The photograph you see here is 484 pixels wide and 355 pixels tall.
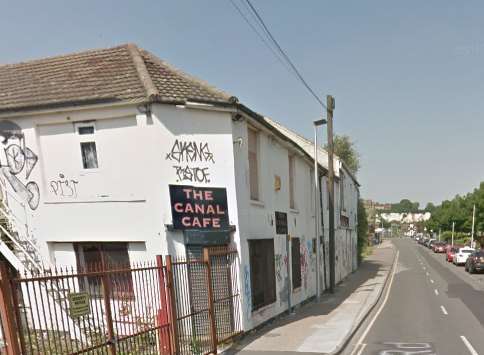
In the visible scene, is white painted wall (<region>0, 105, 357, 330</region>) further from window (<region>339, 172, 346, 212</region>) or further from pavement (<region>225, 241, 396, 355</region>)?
window (<region>339, 172, 346, 212</region>)

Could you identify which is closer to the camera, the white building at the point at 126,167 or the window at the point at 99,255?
the white building at the point at 126,167

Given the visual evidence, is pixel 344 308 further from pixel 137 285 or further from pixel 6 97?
pixel 6 97

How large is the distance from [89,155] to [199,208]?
3124 mm

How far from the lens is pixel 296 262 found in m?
13.7

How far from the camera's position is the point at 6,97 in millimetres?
9820

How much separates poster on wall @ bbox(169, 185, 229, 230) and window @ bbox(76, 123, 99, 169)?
225 centimetres

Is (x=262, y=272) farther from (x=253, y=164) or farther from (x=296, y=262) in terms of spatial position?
(x=296, y=262)

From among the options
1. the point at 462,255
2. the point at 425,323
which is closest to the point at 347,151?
the point at 462,255

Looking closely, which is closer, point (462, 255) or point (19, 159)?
point (19, 159)

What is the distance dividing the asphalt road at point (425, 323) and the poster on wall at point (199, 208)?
434 centimetres

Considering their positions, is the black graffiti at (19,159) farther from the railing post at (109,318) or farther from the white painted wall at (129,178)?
the railing post at (109,318)

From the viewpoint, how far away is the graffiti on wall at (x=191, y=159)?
8516 millimetres

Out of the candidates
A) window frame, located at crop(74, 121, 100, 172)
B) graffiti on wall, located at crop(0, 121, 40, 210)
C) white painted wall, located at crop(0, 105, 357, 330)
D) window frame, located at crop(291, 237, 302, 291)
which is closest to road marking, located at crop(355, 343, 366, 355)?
white painted wall, located at crop(0, 105, 357, 330)

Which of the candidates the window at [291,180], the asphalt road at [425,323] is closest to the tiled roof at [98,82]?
the window at [291,180]
